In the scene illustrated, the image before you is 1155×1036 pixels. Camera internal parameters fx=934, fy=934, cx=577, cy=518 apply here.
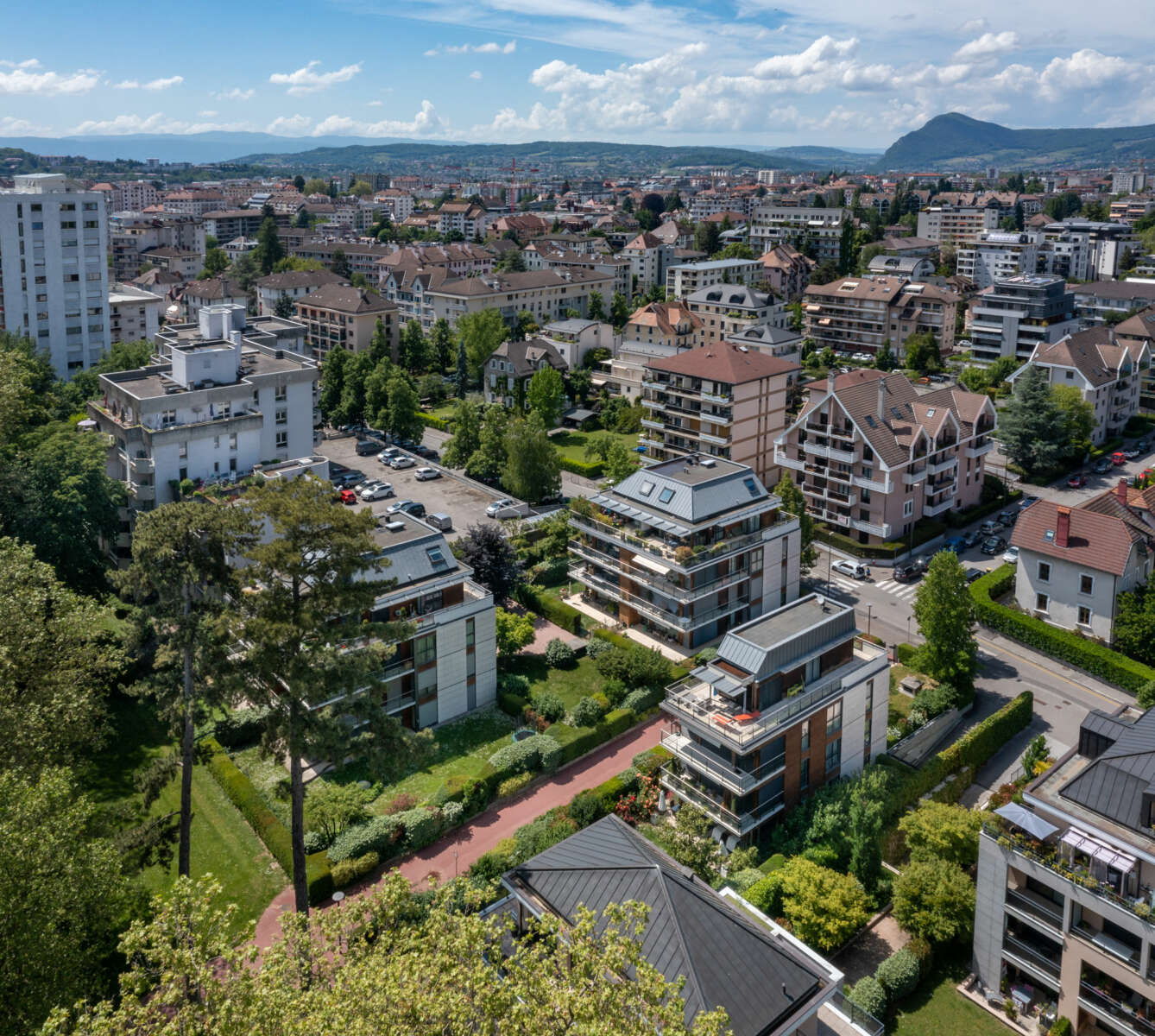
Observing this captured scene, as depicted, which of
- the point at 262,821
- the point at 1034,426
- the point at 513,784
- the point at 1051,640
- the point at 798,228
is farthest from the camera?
the point at 798,228

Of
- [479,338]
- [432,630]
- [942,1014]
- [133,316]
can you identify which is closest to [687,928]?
[942,1014]

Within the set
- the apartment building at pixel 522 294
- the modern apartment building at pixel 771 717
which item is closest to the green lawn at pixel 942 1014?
the modern apartment building at pixel 771 717

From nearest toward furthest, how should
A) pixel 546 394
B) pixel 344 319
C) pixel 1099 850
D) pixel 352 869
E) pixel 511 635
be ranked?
1. pixel 1099 850
2. pixel 352 869
3. pixel 511 635
4. pixel 546 394
5. pixel 344 319

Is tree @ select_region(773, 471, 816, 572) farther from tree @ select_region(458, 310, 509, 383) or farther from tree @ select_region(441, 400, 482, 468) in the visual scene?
tree @ select_region(458, 310, 509, 383)

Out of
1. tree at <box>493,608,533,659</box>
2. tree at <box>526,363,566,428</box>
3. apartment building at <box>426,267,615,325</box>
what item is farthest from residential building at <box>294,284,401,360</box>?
tree at <box>493,608,533,659</box>

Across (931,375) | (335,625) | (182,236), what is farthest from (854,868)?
(182,236)

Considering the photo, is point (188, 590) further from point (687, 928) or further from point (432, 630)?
point (687, 928)
